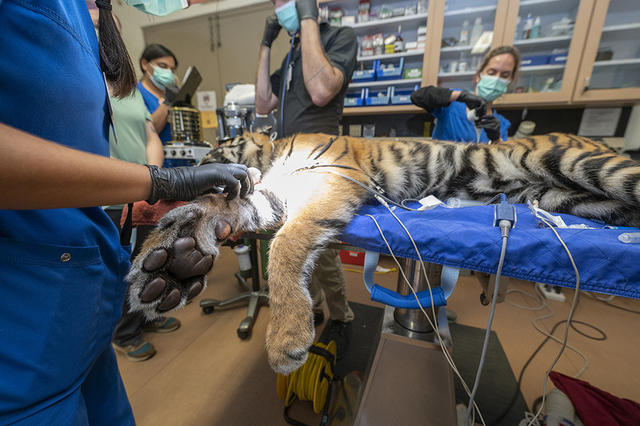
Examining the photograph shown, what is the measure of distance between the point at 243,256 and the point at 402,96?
2465 millimetres

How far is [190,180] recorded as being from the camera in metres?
0.64

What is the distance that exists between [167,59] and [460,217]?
100 inches

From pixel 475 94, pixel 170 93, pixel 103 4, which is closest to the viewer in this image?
pixel 103 4

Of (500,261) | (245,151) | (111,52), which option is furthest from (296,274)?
(245,151)

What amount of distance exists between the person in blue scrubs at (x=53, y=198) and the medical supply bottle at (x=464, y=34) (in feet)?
10.7

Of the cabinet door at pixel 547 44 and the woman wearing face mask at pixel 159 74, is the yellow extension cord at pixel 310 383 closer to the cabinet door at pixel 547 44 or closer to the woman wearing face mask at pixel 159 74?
the woman wearing face mask at pixel 159 74

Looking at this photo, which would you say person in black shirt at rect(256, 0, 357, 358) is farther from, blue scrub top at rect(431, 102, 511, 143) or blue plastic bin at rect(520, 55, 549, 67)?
blue plastic bin at rect(520, 55, 549, 67)

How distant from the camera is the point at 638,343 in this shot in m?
1.65

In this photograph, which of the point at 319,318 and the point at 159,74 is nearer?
the point at 319,318

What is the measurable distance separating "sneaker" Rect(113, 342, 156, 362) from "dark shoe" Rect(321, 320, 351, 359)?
3.49 feet

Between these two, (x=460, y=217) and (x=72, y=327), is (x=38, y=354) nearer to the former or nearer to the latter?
(x=72, y=327)

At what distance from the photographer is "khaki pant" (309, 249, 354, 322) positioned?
5.35 ft

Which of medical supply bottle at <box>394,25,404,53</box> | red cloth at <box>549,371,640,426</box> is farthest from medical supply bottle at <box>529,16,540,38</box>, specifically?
red cloth at <box>549,371,640,426</box>

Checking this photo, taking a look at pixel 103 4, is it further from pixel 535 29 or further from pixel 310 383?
pixel 535 29
